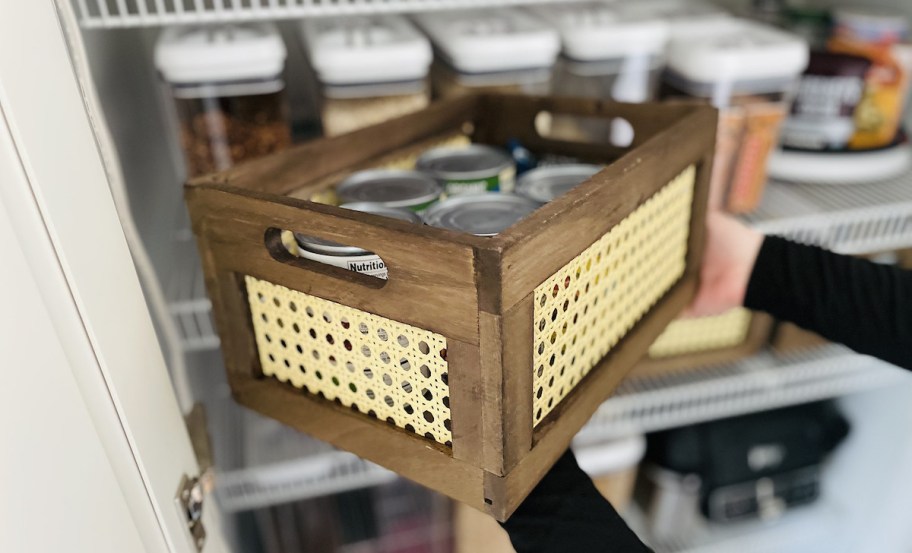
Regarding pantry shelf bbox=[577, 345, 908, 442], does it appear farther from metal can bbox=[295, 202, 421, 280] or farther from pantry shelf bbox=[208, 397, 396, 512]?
metal can bbox=[295, 202, 421, 280]

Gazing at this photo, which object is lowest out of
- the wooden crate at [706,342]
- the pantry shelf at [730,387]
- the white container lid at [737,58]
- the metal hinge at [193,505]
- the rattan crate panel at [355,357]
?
the pantry shelf at [730,387]

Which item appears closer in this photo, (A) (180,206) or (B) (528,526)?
(B) (528,526)

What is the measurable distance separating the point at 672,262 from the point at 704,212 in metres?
0.07

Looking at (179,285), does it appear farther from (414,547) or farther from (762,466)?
(762,466)

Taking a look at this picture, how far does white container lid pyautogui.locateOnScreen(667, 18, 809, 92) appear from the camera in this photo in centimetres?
82

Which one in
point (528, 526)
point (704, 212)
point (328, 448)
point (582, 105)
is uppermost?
point (582, 105)

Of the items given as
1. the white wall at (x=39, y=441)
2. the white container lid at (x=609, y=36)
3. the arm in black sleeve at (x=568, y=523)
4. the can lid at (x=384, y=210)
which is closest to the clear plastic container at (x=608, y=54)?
the white container lid at (x=609, y=36)

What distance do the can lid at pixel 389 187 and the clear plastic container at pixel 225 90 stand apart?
0.20m

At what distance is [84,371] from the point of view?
417 mm

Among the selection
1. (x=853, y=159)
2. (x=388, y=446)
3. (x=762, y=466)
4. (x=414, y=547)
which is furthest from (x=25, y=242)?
(x=762, y=466)

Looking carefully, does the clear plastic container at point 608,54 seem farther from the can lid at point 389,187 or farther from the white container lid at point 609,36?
the can lid at point 389,187

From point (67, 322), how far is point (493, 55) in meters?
0.52

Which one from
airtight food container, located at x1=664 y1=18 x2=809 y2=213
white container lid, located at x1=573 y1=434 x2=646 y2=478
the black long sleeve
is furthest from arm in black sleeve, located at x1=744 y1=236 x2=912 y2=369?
white container lid, located at x1=573 y1=434 x2=646 y2=478

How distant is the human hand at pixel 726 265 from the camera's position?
0.70 m
